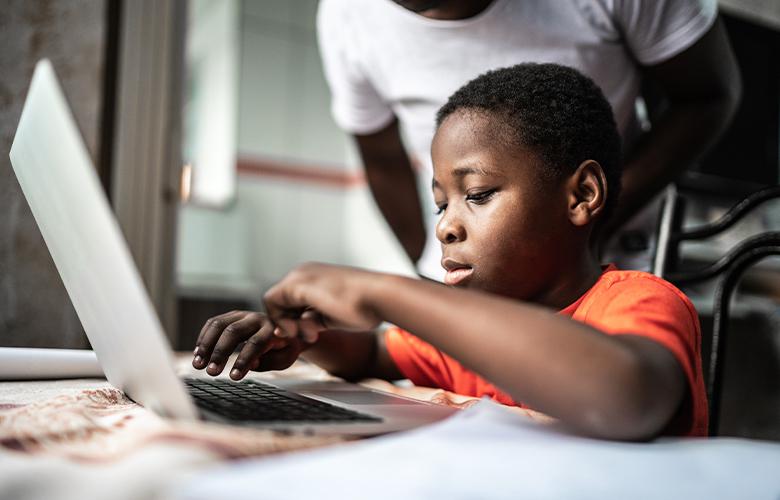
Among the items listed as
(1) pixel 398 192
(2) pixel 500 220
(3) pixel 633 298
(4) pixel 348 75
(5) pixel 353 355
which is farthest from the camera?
(1) pixel 398 192

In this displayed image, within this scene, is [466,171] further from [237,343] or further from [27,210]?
[27,210]

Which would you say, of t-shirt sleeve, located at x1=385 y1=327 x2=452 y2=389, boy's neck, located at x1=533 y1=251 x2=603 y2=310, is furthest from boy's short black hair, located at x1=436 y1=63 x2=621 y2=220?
t-shirt sleeve, located at x1=385 y1=327 x2=452 y2=389

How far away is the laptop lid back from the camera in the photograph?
441 mm

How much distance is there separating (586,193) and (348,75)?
0.66 m

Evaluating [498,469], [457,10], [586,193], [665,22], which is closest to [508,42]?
[457,10]

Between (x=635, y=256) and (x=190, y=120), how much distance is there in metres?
4.16

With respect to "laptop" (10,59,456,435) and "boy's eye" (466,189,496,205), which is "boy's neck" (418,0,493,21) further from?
"laptop" (10,59,456,435)

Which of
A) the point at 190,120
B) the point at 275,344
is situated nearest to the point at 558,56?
the point at 275,344

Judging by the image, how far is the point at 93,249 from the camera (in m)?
0.48

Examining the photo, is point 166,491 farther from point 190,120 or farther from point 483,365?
point 190,120

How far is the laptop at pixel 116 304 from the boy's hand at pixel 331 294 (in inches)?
3.1

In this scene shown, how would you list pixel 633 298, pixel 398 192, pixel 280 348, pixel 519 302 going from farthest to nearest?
pixel 398 192, pixel 280 348, pixel 633 298, pixel 519 302

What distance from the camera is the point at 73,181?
1.55 feet

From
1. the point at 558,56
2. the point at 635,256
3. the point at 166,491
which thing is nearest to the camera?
the point at 166,491
